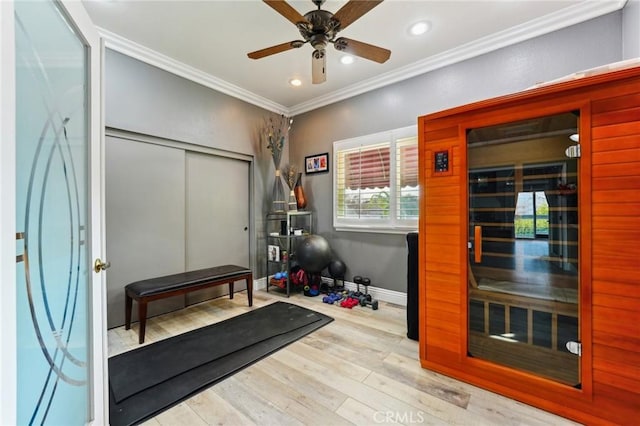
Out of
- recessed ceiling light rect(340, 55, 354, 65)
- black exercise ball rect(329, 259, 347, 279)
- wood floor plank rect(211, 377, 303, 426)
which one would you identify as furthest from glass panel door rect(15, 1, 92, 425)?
black exercise ball rect(329, 259, 347, 279)

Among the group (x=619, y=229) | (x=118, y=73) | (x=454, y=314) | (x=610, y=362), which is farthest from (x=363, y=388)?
(x=118, y=73)

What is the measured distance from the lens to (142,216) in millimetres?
2924

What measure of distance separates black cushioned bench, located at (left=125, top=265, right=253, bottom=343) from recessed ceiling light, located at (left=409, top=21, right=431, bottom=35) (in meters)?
3.32

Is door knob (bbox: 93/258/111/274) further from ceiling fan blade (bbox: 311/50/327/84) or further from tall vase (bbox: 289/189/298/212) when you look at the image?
tall vase (bbox: 289/189/298/212)

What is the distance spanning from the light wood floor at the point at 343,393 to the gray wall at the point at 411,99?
4.27 feet

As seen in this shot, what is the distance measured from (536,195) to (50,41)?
9.17 feet

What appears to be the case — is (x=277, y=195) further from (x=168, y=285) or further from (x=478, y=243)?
(x=478, y=243)

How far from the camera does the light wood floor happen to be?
1.54 metres

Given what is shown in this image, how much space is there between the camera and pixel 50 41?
3.30ft

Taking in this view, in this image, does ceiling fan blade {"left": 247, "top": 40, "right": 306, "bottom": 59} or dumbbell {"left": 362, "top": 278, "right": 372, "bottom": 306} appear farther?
dumbbell {"left": 362, "top": 278, "right": 372, "bottom": 306}

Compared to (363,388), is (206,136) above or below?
above

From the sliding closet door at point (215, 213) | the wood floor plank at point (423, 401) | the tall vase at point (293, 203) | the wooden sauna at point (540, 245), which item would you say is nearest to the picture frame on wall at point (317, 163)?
the tall vase at point (293, 203)

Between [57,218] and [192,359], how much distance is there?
1646 mm

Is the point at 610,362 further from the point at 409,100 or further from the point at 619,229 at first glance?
the point at 409,100
